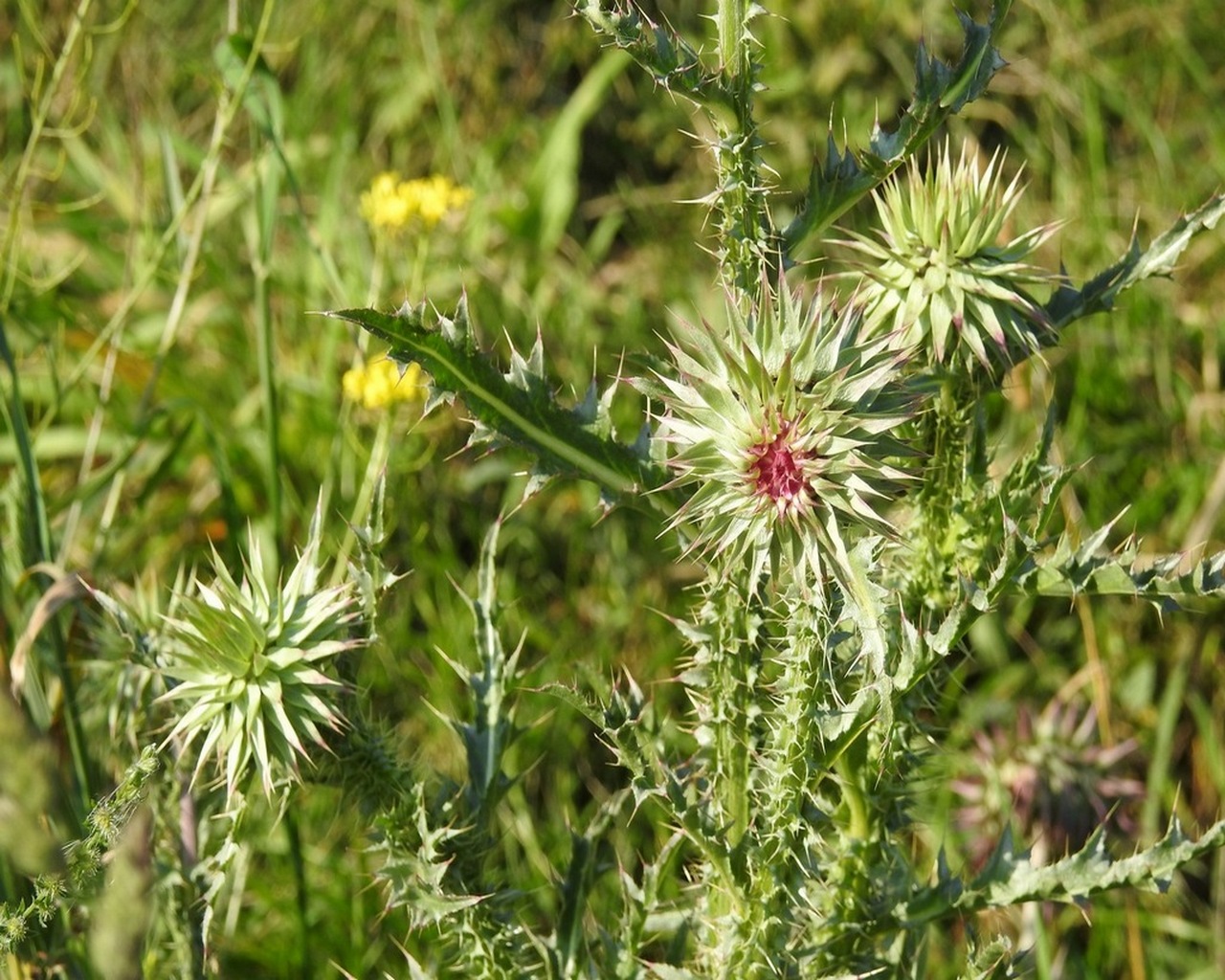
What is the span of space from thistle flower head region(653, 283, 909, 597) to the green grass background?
1.29 meters

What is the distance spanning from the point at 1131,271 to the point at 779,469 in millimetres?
869

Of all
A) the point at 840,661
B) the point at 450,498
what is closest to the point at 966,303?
the point at 840,661

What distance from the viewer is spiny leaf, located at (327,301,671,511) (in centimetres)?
192

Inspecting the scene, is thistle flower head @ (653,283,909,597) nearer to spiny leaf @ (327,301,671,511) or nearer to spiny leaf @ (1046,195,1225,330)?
spiny leaf @ (327,301,671,511)

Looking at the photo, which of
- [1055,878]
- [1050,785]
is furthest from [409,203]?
[1055,878]

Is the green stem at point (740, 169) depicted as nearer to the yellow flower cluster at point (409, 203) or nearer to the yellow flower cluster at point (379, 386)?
the yellow flower cluster at point (379, 386)

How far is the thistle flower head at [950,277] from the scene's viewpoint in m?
1.98

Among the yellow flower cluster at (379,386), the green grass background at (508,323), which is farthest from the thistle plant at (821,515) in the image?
the yellow flower cluster at (379,386)

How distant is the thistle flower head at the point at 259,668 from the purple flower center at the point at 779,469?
652 millimetres

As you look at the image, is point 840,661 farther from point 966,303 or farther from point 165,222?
point 165,222

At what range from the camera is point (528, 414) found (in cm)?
199

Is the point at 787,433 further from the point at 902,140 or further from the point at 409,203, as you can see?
the point at 409,203

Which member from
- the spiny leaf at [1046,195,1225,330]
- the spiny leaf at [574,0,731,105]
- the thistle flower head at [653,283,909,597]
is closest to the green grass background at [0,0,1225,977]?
the spiny leaf at [1046,195,1225,330]

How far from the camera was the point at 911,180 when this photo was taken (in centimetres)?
204
